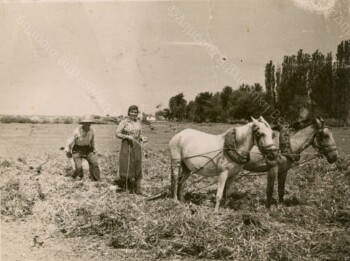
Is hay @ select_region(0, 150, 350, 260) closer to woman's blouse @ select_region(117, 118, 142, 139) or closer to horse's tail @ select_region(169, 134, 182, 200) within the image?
horse's tail @ select_region(169, 134, 182, 200)

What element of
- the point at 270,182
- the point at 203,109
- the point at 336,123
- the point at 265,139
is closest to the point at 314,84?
the point at 336,123

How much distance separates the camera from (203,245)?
4316mm

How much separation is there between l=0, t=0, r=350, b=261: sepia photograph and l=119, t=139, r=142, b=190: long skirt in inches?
0.8

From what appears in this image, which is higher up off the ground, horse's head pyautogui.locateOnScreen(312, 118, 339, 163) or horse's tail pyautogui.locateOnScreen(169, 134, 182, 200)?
horse's head pyautogui.locateOnScreen(312, 118, 339, 163)

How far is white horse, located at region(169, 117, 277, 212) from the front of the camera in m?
5.38

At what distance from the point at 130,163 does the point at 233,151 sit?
2147mm

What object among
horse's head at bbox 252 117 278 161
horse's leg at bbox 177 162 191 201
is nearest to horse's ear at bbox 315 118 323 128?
horse's head at bbox 252 117 278 161

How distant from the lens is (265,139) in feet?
17.4

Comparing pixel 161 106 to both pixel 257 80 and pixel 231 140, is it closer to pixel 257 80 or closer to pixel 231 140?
pixel 257 80

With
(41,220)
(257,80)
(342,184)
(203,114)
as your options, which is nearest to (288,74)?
(257,80)

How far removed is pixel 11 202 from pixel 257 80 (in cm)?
479

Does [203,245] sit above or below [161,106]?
below

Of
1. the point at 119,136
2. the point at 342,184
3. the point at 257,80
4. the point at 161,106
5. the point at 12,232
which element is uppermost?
the point at 257,80

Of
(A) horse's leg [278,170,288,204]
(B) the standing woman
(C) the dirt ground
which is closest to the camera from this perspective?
(C) the dirt ground
